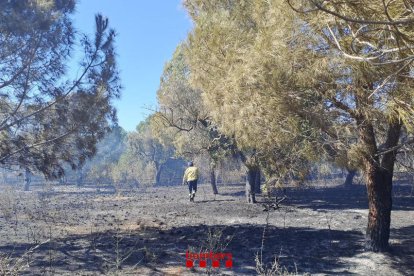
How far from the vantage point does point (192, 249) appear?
22.3 ft

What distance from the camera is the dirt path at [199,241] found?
615 cm

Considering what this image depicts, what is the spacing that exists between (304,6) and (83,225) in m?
8.69

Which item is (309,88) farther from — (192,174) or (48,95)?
(192,174)

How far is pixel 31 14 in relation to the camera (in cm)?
865

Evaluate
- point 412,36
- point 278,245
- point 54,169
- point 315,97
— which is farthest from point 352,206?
point 412,36

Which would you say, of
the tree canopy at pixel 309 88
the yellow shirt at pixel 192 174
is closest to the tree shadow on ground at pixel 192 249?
the tree canopy at pixel 309 88

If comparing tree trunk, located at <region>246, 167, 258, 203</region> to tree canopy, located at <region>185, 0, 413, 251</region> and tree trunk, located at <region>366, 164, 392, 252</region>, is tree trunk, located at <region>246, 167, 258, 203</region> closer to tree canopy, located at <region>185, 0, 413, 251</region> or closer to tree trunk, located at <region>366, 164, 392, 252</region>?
tree canopy, located at <region>185, 0, 413, 251</region>

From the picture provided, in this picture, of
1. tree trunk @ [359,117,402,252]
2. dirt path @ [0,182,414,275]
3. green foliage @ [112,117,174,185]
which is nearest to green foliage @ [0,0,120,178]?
dirt path @ [0,182,414,275]

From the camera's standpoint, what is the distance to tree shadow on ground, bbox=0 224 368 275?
623cm
